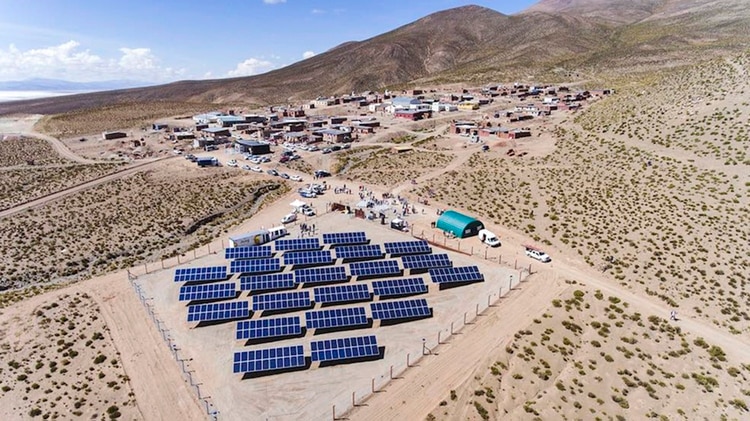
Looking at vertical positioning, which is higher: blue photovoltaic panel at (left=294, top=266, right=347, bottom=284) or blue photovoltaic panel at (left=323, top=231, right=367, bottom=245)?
blue photovoltaic panel at (left=323, top=231, right=367, bottom=245)

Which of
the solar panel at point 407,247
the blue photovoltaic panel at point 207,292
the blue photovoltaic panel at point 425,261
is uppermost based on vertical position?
the solar panel at point 407,247

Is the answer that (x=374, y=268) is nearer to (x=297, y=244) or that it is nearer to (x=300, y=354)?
(x=297, y=244)

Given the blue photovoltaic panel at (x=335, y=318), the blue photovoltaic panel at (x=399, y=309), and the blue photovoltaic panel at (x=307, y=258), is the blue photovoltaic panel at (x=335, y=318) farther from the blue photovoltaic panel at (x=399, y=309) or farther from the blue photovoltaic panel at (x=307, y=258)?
the blue photovoltaic panel at (x=307, y=258)

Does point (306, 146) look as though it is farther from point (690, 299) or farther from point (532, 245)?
point (690, 299)

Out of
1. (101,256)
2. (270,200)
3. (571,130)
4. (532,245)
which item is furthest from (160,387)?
(571,130)

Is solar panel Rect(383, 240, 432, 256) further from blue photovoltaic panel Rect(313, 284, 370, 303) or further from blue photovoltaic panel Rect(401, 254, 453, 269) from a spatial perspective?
blue photovoltaic panel Rect(313, 284, 370, 303)

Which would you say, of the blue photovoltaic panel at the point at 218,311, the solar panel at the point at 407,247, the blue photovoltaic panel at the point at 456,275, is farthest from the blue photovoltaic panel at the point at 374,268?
the blue photovoltaic panel at the point at 218,311

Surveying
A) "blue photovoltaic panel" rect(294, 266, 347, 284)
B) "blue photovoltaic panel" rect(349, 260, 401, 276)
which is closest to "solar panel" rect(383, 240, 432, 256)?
"blue photovoltaic panel" rect(349, 260, 401, 276)
